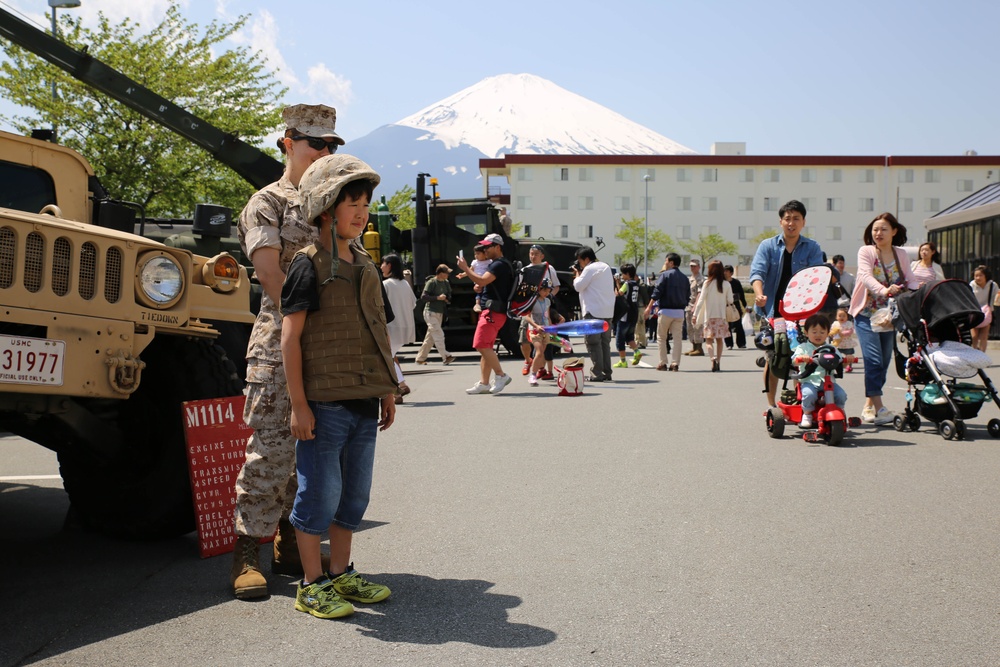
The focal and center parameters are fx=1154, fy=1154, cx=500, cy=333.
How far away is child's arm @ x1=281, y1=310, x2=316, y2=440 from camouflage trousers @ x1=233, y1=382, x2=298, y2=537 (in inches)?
15.8

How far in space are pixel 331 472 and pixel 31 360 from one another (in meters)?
1.27

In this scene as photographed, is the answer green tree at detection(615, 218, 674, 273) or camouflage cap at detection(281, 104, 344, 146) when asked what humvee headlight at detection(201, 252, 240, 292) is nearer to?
camouflage cap at detection(281, 104, 344, 146)

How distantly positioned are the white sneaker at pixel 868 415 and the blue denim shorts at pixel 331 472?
7404 mm

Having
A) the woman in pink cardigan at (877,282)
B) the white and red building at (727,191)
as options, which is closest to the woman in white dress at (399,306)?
the woman in pink cardigan at (877,282)

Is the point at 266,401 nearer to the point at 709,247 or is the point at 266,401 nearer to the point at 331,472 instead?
the point at 331,472

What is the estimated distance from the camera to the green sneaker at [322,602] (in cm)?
448

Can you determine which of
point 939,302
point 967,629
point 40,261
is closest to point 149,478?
point 40,261

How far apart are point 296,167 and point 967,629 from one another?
11.2ft

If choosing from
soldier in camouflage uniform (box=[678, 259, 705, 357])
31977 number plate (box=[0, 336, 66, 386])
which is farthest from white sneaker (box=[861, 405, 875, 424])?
soldier in camouflage uniform (box=[678, 259, 705, 357])

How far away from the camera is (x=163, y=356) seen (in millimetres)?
5609

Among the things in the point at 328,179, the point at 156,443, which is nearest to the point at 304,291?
the point at 328,179

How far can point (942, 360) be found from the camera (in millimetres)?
9992

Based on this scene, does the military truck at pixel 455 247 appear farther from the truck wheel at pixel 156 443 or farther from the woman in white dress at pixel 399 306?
the truck wheel at pixel 156 443

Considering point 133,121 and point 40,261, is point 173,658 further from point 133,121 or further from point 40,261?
point 133,121
